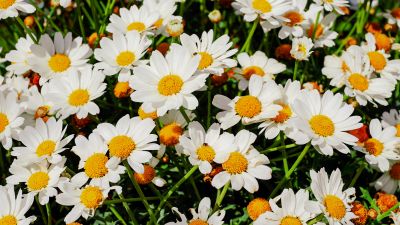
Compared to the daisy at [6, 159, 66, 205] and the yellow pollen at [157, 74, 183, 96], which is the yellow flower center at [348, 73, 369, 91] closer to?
the yellow pollen at [157, 74, 183, 96]

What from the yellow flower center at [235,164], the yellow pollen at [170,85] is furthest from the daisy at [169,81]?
the yellow flower center at [235,164]

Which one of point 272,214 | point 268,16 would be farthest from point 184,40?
point 272,214

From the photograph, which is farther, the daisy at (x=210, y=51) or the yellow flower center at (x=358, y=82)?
the yellow flower center at (x=358, y=82)

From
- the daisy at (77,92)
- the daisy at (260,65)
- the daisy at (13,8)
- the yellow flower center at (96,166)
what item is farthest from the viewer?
the daisy at (260,65)

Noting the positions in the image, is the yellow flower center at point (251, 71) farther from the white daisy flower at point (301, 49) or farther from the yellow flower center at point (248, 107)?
the yellow flower center at point (248, 107)

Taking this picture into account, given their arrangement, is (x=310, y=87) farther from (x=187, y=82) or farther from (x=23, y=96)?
(x=23, y=96)

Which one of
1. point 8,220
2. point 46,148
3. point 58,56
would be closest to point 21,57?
point 58,56
